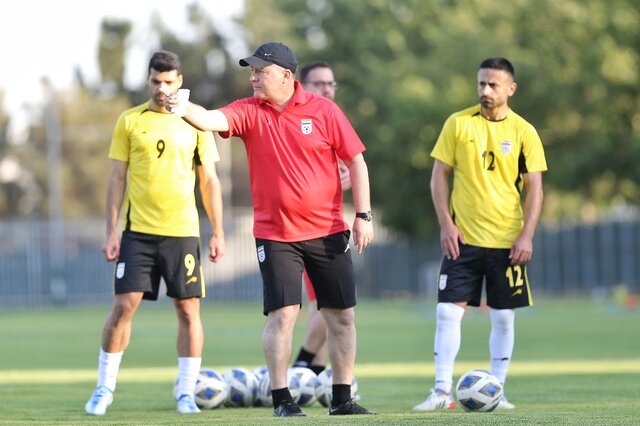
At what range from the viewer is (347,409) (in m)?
9.69

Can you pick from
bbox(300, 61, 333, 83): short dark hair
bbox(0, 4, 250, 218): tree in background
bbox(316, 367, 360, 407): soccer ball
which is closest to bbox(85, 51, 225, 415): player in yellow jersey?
bbox(316, 367, 360, 407): soccer ball

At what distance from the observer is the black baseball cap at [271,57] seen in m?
9.37

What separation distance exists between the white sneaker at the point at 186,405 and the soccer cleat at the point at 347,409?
1.30m

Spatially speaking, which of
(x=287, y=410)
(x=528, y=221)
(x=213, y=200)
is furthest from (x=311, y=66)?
(x=287, y=410)

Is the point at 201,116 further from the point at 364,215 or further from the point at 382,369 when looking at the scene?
the point at 382,369

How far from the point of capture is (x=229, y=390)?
1117 cm

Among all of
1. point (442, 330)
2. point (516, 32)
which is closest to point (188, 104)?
point (442, 330)

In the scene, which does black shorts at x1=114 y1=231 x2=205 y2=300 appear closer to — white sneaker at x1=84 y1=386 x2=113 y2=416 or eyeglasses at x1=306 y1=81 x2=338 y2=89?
white sneaker at x1=84 y1=386 x2=113 y2=416

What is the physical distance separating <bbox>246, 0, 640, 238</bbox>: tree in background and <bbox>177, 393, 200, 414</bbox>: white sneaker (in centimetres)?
3135

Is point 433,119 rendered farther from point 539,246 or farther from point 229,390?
point 229,390

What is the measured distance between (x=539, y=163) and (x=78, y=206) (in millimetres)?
69806

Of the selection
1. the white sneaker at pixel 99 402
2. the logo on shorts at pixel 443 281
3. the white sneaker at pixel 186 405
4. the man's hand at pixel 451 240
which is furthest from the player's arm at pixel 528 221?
the white sneaker at pixel 99 402

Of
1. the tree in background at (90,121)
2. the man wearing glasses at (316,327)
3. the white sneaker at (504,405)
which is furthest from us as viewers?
the tree in background at (90,121)

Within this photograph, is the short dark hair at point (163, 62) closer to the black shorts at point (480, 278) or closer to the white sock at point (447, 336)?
the black shorts at point (480, 278)
